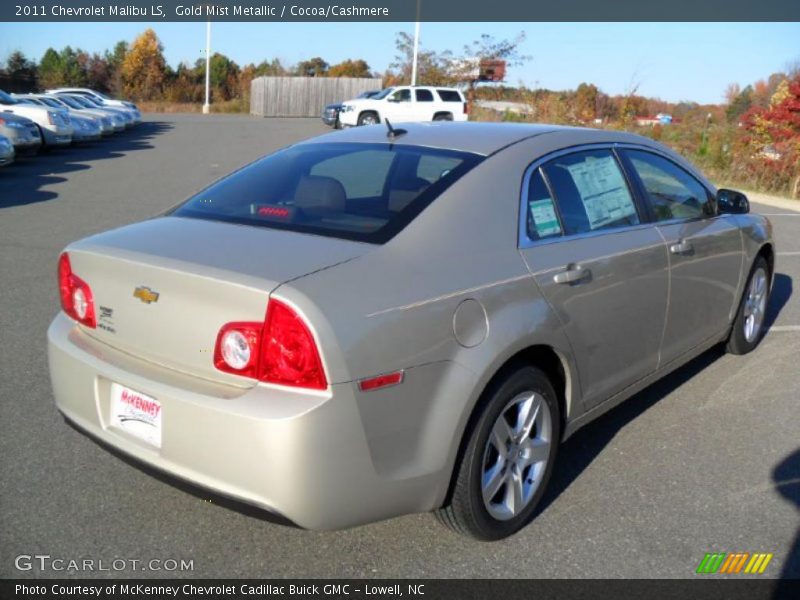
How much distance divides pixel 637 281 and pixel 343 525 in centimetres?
203

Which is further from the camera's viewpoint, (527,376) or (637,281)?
(637,281)

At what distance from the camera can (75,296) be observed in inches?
127

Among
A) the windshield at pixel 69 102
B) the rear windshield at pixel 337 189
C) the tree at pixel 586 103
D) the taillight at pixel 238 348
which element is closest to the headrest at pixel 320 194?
the rear windshield at pixel 337 189

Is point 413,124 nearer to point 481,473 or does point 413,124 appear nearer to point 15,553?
point 481,473

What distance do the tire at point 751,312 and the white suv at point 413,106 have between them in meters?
25.2

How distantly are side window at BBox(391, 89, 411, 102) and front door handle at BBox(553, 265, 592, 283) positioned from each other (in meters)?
28.1

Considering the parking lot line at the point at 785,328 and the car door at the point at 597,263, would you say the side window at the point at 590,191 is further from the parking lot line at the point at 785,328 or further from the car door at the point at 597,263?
the parking lot line at the point at 785,328

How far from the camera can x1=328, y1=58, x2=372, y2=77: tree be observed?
270 feet

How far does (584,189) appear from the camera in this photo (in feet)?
12.5

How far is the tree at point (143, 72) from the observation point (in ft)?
213

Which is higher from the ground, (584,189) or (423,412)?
(584,189)

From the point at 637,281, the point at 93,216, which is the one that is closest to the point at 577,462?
the point at 637,281

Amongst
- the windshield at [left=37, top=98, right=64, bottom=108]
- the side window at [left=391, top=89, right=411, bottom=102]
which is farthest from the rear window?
the windshield at [left=37, top=98, right=64, bottom=108]

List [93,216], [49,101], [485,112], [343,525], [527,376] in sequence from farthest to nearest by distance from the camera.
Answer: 1. [485,112]
2. [49,101]
3. [93,216]
4. [527,376]
5. [343,525]
